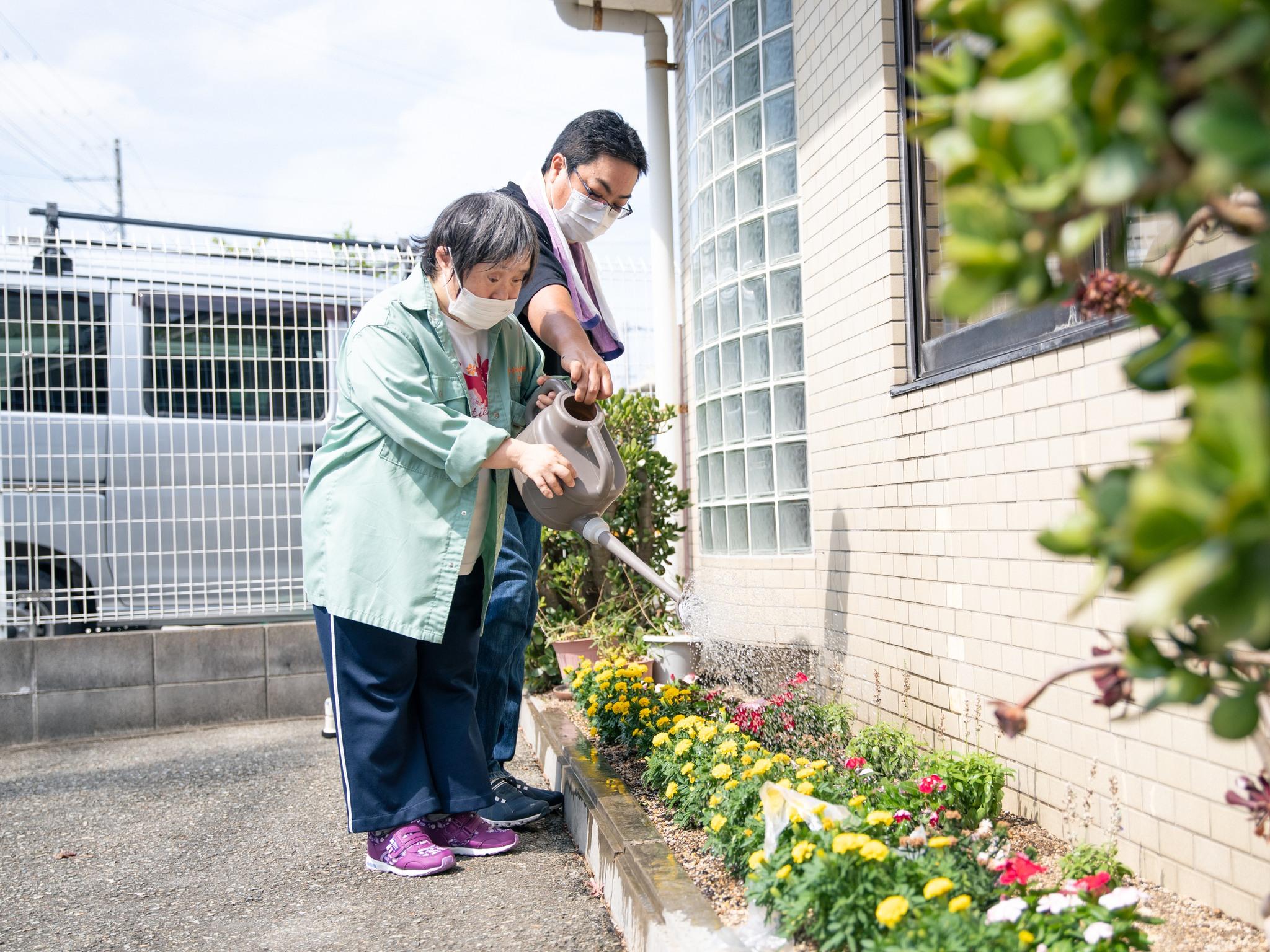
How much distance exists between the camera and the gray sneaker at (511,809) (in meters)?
3.26

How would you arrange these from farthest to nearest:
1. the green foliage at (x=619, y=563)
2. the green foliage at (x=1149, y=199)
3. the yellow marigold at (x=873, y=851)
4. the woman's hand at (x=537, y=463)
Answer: the green foliage at (x=619, y=563), the woman's hand at (x=537, y=463), the yellow marigold at (x=873, y=851), the green foliage at (x=1149, y=199)

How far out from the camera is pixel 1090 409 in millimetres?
2289

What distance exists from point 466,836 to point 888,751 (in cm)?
124

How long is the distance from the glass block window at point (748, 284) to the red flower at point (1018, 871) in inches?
87.8

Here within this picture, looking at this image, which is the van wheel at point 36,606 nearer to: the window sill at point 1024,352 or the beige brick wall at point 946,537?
the beige brick wall at point 946,537

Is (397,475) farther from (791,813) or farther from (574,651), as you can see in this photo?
(574,651)

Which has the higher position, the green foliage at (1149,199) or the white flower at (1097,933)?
the green foliage at (1149,199)

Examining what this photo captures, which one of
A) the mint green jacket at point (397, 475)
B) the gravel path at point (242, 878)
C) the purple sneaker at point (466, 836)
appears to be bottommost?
the gravel path at point (242, 878)

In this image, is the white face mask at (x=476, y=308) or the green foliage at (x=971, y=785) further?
the white face mask at (x=476, y=308)

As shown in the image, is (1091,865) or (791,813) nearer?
(791,813)

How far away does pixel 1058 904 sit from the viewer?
5.56 feet

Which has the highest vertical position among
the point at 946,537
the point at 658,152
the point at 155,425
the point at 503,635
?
the point at 658,152

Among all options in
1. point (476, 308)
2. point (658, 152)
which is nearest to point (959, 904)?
point (476, 308)

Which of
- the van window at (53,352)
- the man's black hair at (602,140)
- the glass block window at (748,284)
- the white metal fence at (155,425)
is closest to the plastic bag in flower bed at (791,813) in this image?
the glass block window at (748,284)
